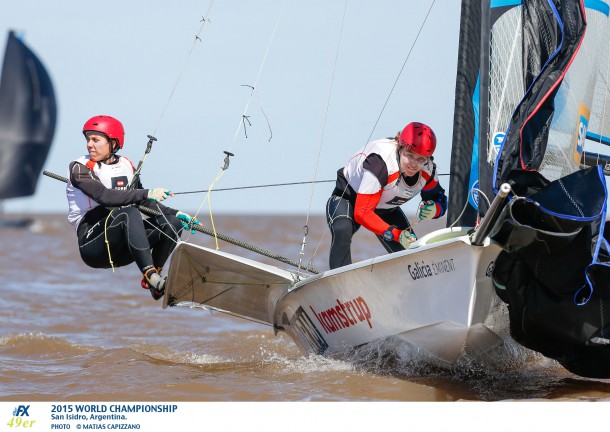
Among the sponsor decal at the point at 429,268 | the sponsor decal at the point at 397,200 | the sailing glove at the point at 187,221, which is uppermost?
the sponsor decal at the point at 397,200

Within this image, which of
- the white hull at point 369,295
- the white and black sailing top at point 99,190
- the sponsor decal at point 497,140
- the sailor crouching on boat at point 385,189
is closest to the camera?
the white hull at point 369,295

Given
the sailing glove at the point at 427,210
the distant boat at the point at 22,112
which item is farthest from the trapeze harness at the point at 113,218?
the distant boat at the point at 22,112

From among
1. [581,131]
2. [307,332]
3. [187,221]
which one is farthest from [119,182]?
[581,131]

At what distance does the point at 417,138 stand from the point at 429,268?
103 centimetres

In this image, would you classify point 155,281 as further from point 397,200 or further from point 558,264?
point 558,264

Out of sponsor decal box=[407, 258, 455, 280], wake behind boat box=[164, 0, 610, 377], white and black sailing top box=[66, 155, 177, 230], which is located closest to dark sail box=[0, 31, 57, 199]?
white and black sailing top box=[66, 155, 177, 230]

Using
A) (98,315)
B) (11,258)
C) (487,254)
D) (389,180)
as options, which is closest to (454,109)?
(389,180)

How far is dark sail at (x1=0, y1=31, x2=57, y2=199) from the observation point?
29484 mm

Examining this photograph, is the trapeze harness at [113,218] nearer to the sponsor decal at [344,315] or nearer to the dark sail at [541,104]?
the sponsor decal at [344,315]

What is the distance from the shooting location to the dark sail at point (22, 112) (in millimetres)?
29484

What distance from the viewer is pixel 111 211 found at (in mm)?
6082

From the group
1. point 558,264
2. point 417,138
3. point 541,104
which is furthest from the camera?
point 417,138

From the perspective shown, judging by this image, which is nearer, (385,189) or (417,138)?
(417,138)

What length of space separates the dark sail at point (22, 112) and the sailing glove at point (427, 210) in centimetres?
2482
